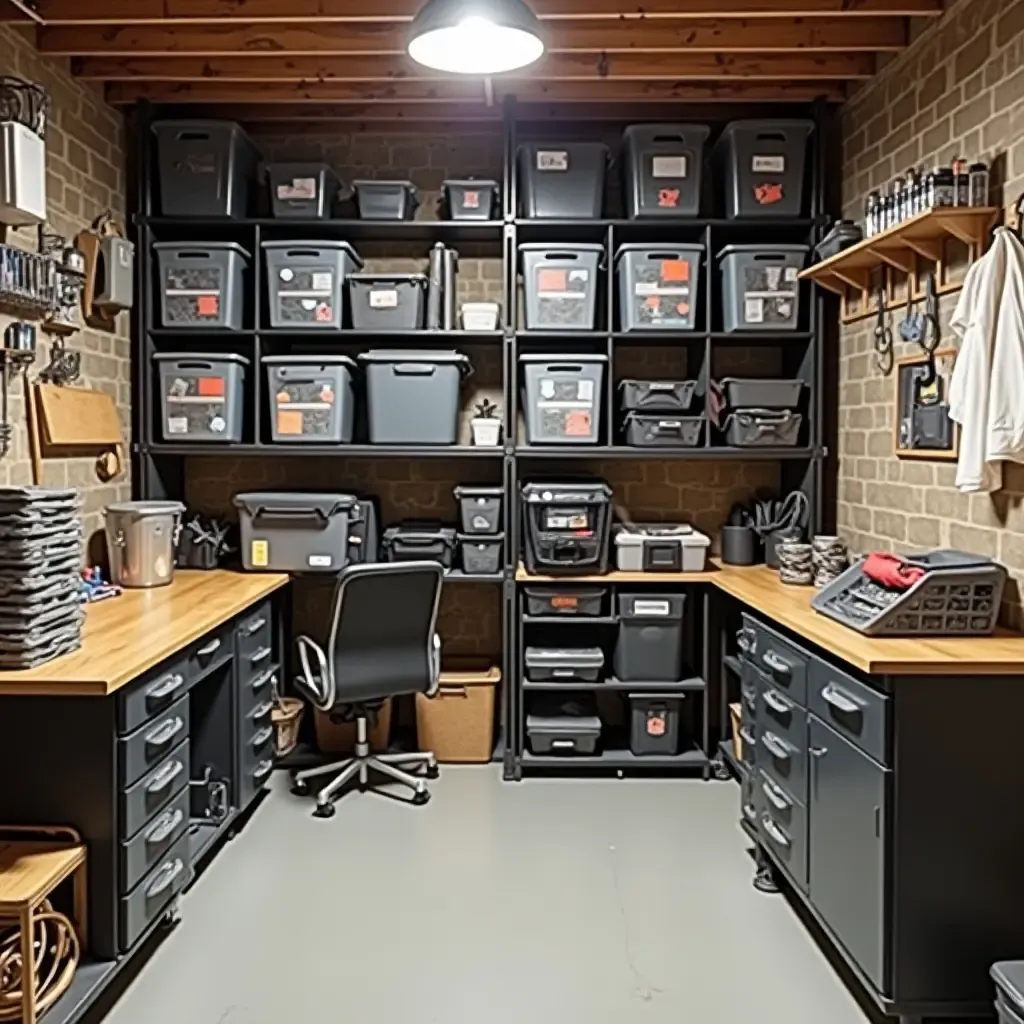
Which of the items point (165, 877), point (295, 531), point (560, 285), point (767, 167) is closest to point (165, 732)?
point (165, 877)

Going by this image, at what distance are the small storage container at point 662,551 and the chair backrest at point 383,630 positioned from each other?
96cm

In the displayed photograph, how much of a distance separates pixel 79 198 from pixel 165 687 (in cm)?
234

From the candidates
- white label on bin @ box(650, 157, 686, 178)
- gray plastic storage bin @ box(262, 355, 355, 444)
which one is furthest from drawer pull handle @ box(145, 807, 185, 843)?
white label on bin @ box(650, 157, 686, 178)

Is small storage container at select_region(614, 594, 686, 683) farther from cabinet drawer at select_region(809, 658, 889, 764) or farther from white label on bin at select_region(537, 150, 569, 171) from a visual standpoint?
white label on bin at select_region(537, 150, 569, 171)

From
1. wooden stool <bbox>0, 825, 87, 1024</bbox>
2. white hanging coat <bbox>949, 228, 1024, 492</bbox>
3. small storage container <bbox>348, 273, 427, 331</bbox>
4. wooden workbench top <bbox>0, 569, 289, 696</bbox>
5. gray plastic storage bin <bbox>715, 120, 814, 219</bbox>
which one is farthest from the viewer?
small storage container <bbox>348, 273, 427, 331</bbox>

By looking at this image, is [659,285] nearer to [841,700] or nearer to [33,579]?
[841,700]

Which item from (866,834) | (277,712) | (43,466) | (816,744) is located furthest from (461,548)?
(866,834)

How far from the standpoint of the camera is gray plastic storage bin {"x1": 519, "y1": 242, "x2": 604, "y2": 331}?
181 inches

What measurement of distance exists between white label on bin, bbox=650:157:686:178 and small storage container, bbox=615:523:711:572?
160 cm

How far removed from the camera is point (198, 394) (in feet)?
15.2

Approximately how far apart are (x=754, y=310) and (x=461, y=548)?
170cm

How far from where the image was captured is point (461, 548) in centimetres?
480

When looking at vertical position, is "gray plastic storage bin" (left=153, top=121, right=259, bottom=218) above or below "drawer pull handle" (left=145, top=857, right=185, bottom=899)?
above

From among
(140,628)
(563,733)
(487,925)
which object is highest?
(140,628)
